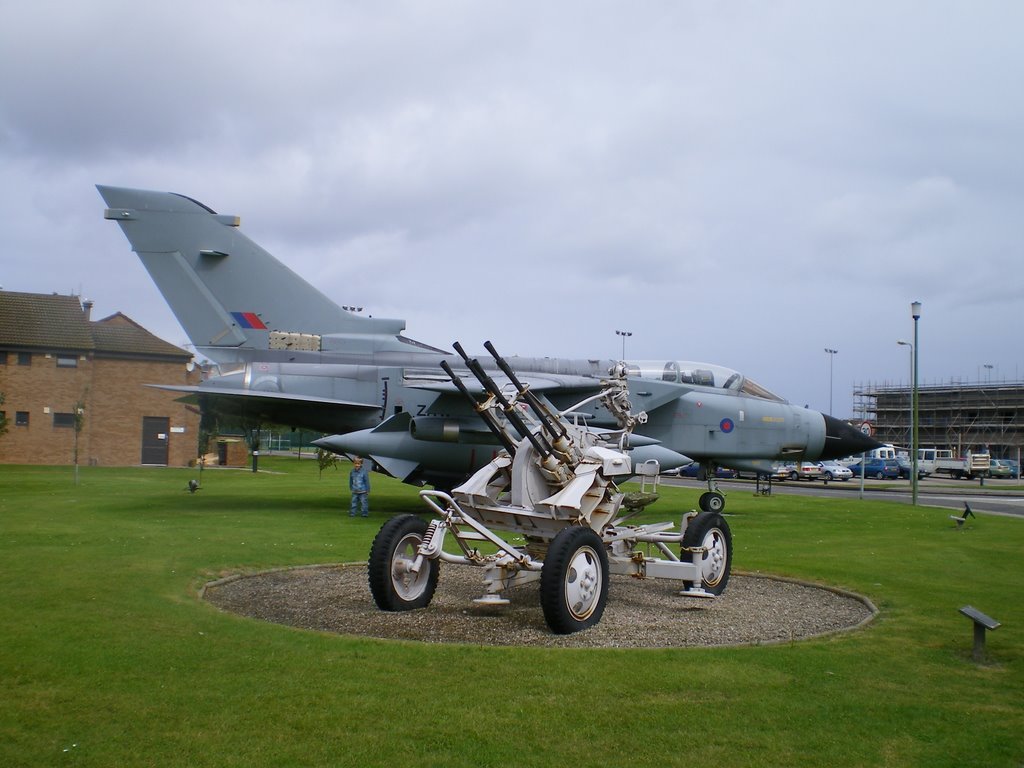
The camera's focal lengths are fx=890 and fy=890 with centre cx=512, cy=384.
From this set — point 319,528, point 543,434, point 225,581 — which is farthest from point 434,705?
point 319,528

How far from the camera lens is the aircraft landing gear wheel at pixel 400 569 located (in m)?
7.64

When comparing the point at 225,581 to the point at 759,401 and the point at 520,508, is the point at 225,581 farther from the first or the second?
the point at 759,401

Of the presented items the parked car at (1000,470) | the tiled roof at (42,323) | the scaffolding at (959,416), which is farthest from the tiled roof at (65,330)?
the scaffolding at (959,416)

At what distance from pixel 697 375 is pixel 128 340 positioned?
2162 cm

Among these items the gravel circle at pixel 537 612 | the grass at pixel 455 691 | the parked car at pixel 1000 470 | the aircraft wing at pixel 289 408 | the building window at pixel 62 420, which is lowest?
the gravel circle at pixel 537 612

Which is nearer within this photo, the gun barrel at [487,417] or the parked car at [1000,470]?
the gun barrel at [487,417]

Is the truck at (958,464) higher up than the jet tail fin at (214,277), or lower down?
lower down

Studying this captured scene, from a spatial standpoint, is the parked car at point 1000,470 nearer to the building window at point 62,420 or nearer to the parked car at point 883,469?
the parked car at point 883,469

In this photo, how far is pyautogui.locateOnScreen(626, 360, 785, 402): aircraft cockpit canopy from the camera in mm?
19438

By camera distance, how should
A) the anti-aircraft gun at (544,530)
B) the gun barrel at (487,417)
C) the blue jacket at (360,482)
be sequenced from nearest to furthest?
1. the anti-aircraft gun at (544,530)
2. the gun barrel at (487,417)
3. the blue jacket at (360,482)

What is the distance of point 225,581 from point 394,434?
845 centimetres

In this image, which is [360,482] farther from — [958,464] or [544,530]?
[958,464]

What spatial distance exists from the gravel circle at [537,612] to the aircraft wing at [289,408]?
8238 millimetres

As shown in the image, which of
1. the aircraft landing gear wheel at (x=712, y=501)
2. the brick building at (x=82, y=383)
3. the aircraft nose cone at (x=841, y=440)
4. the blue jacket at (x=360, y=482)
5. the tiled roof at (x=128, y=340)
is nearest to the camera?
the blue jacket at (x=360, y=482)
